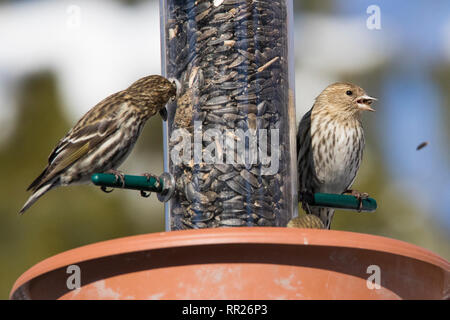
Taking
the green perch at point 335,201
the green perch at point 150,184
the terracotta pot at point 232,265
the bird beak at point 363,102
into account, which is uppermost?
the bird beak at point 363,102

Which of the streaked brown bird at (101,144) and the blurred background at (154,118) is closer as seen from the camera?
the streaked brown bird at (101,144)

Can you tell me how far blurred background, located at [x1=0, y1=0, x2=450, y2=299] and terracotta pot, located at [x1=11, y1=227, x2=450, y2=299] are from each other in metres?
3.25

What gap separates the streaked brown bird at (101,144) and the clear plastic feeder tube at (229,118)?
75 centimetres

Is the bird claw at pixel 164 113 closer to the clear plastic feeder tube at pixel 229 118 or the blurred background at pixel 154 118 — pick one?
the clear plastic feeder tube at pixel 229 118

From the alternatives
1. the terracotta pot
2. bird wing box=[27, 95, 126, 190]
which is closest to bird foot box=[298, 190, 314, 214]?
bird wing box=[27, 95, 126, 190]

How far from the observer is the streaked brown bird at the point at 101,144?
8.12m

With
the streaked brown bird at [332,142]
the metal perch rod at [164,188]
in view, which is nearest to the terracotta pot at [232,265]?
the metal perch rod at [164,188]

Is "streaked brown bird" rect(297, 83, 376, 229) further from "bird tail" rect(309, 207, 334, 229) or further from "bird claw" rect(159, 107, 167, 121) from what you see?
"bird claw" rect(159, 107, 167, 121)

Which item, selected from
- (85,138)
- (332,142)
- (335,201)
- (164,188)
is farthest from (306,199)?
(85,138)

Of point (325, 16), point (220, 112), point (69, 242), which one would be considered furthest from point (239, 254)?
point (325, 16)

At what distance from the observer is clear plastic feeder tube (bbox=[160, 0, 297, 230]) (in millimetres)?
7020

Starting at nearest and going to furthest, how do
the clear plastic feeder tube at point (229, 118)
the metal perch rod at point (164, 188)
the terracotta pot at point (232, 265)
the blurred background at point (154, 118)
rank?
1. the terracotta pot at point (232, 265)
2. the metal perch rod at point (164, 188)
3. the clear plastic feeder tube at point (229, 118)
4. the blurred background at point (154, 118)

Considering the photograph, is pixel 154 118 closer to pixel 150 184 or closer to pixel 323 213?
pixel 323 213
